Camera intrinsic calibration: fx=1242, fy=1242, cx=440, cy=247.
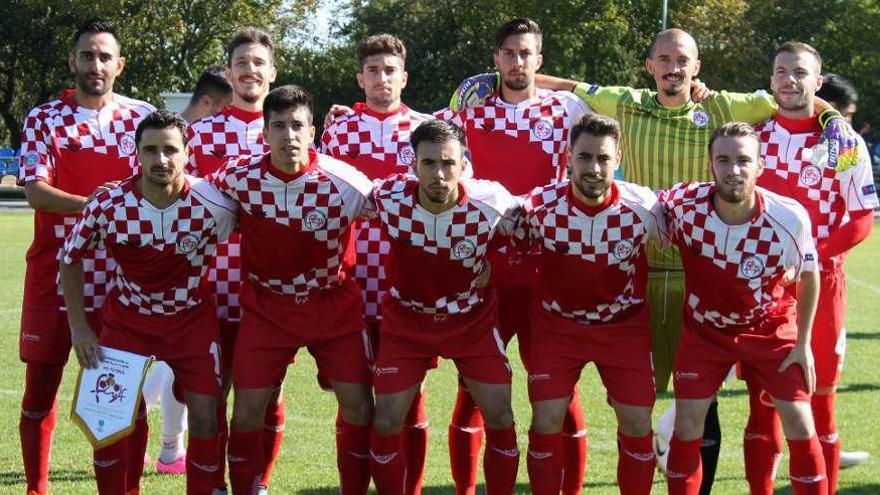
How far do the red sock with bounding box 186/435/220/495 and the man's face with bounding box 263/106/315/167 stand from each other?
128 cm

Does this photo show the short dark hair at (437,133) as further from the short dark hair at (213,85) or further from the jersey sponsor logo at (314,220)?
the short dark hair at (213,85)

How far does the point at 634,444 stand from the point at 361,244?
171 centimetres

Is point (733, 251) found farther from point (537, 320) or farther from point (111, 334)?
point (111, 334)

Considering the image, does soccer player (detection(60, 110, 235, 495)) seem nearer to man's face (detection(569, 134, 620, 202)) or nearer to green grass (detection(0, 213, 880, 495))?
green grass (detection(0, 213, 880, 495))

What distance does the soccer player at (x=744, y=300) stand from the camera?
5203 mm

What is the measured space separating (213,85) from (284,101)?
62.4 inches

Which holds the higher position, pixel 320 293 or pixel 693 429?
pixel 320 293

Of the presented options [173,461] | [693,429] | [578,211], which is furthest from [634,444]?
[173,461]

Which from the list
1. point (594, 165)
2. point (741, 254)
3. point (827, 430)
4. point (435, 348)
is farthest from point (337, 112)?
point (827, 430)

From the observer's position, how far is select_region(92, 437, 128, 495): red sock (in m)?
5.35

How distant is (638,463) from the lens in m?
5.38

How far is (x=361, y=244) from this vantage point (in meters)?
6.18

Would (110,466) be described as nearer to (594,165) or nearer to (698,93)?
(594,165)

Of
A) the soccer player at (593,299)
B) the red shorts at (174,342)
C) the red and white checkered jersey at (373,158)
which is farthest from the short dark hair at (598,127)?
the red shorts at (174,342)
